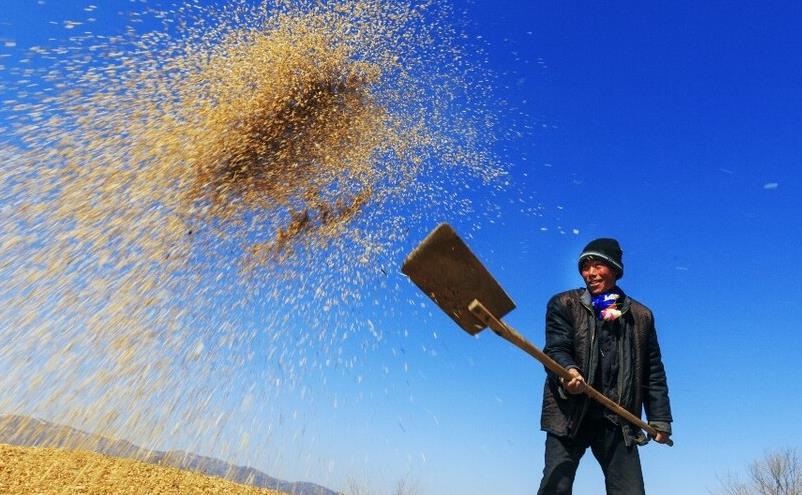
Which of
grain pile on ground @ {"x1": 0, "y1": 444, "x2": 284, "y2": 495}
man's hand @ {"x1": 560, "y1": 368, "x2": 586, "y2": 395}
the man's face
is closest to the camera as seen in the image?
man's hand @ {"x1": 560, "y1": 368, "x2": 586, "y2": 395}

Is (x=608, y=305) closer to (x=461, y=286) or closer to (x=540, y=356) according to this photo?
(x=540, y=356)

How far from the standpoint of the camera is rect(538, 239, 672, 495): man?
115 inches

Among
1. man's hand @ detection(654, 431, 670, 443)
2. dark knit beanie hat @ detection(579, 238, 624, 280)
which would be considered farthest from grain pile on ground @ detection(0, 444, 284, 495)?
dark knit beanie hat @ detection(579, 238, 624, 280)

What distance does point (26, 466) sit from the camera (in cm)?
476

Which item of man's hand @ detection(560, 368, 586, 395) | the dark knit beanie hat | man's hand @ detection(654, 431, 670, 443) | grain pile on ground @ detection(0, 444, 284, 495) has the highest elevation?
the dark knit beanie hat

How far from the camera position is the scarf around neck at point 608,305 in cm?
312

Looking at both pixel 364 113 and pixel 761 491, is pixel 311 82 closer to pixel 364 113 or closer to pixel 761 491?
pixel 364 113

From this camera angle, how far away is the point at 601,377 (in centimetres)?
307

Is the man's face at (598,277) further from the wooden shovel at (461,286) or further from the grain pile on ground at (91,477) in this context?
the grain pile on ground at (91,477)

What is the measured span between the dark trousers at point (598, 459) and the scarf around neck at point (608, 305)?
1.72 feet

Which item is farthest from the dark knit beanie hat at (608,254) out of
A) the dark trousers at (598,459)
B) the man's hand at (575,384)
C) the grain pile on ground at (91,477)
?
the grain pile on ground at (91,477)

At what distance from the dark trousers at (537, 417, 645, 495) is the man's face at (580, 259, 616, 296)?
68cm

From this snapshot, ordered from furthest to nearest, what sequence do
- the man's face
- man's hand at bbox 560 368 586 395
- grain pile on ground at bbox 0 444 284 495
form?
grain pile on ground at bbox 0 444 284 495, the man's face, man's hand at bbox 560 368 586 395

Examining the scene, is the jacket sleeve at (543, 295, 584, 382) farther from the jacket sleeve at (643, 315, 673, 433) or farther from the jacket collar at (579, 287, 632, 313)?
the jacket sleeve at (643, 315, 673, 433)
